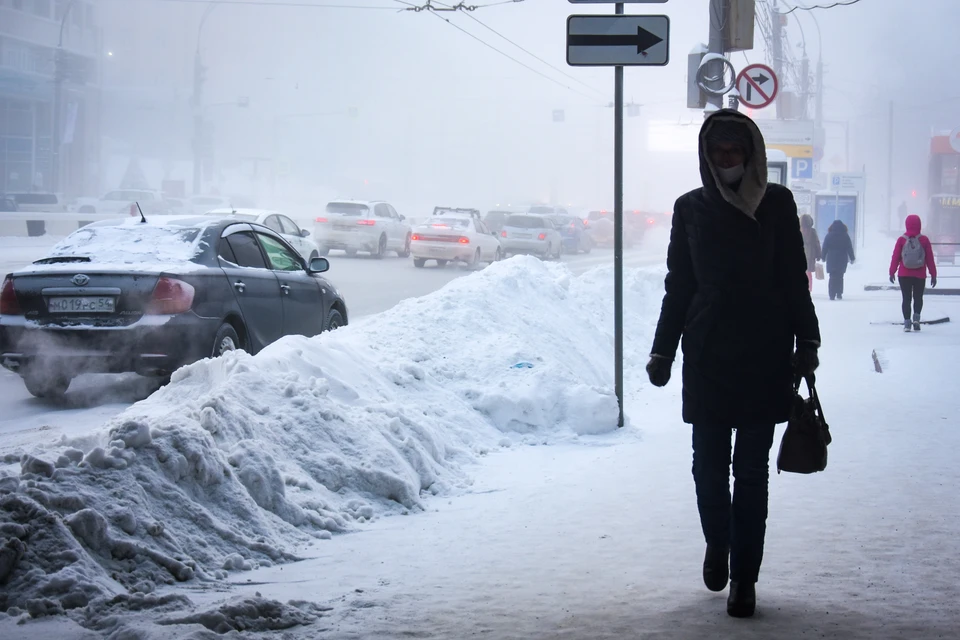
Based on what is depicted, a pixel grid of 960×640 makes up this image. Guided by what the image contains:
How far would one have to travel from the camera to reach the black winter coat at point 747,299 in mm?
4133

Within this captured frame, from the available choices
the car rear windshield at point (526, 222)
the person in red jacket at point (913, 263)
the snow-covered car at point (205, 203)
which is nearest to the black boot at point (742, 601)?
the person in red jacket at point (913, 263)

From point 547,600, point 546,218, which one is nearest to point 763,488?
point 547,600

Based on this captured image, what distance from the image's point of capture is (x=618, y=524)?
18.7 ft

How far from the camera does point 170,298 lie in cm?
870

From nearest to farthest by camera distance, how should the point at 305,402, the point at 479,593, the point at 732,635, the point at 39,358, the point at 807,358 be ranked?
1. the point at 732,635
2. the point at 807,358
3. the point at 479,593
4. the point at 305,402
5. the point at 39,358

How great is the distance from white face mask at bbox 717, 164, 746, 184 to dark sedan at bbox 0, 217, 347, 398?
5.39 meters

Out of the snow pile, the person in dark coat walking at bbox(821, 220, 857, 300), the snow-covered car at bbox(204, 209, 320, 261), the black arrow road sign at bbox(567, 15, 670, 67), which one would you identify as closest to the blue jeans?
the snow pile

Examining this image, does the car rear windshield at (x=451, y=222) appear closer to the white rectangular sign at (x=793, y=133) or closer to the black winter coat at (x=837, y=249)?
the black winter coat at (x=837, y=249)

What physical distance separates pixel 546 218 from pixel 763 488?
3353 centimetres

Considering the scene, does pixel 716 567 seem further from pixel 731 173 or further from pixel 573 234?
pixel 573 234

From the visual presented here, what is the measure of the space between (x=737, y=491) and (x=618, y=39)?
4.44 meters

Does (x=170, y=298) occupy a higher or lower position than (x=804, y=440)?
higher

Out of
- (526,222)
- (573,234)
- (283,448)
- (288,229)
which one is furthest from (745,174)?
(573,234)

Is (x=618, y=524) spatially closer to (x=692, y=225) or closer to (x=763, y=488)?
(x=763, y=488)
